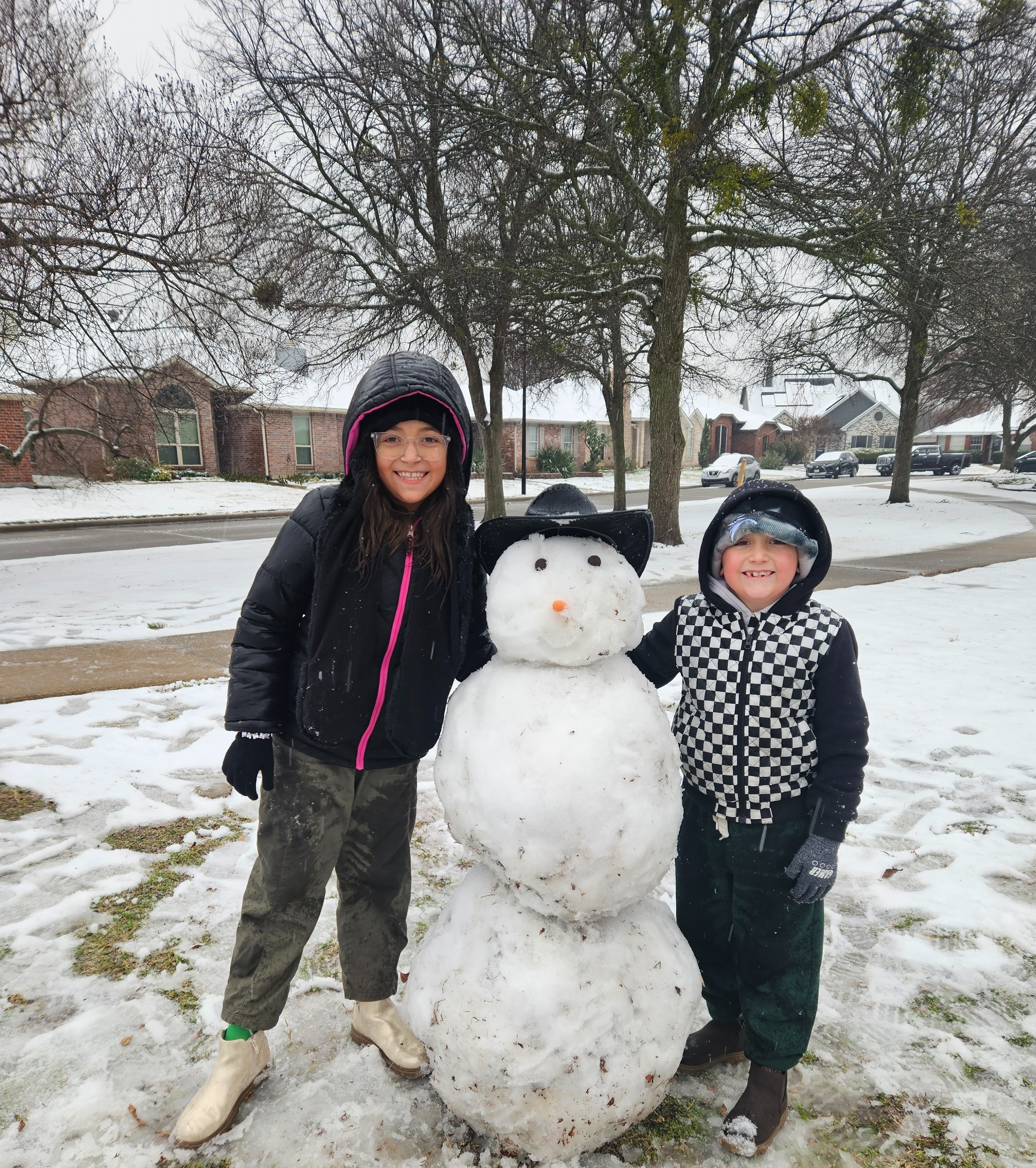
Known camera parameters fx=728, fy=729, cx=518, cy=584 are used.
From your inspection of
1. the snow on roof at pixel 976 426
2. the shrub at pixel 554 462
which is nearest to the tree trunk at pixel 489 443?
the shrub at pixel 554 462

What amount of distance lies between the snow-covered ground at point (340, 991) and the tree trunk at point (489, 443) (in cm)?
945

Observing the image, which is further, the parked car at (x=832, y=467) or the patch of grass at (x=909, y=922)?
the parked car at (x=832, y=467)

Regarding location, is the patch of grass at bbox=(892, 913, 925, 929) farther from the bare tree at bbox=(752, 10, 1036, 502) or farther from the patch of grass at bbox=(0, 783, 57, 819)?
the bare tree at bbox=(752, 10, 1036, 502)

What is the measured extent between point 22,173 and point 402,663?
6.72 meters

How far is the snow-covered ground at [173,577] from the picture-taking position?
6.75 meters

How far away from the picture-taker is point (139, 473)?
22.2 m

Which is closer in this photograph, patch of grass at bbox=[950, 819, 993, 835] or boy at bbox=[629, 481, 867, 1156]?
boy at bbox=[629, 481, 867, 1156]

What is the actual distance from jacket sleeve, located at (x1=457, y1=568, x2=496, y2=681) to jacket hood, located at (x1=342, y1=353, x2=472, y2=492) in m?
0.30

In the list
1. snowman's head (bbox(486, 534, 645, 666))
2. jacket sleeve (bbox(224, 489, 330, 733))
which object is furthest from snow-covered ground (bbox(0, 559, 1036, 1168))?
jacket sleeve (bbox(224, 489, 330, 733))

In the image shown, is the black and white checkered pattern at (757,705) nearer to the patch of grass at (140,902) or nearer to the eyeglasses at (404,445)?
the eyeglasses at (404,445)

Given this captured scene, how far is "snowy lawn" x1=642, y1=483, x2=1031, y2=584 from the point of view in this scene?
11.1m

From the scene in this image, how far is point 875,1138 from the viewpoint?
182 centimetres

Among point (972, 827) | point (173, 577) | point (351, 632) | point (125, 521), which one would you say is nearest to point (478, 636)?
point (351, 632)

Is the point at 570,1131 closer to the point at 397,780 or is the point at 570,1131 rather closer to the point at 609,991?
the point at 609,991
